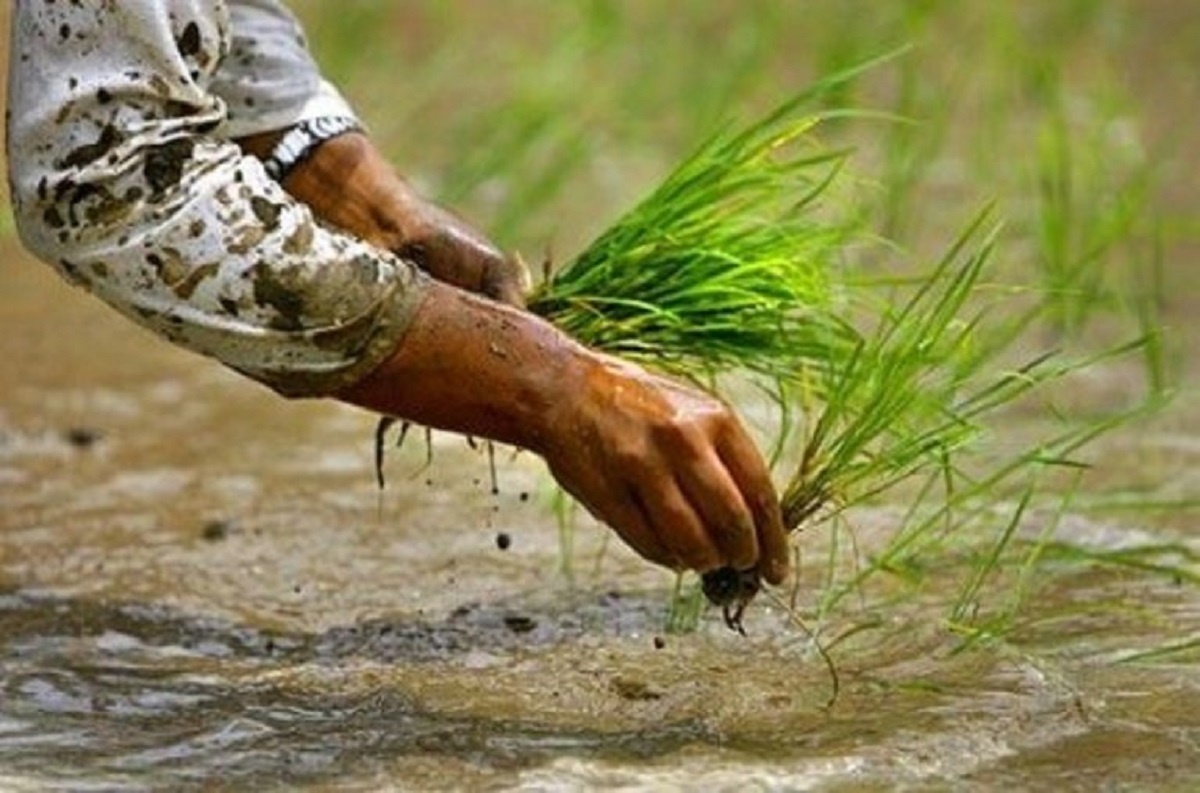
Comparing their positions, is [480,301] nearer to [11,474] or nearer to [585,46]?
[11,474]

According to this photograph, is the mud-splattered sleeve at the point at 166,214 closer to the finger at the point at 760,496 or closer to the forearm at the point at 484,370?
the forearm at the point at 484,370

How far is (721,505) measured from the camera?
2.75 m

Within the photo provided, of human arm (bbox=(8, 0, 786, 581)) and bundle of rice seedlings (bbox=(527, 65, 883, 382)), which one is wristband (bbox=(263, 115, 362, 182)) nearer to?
bundle of rice seedlings (bbox=(527, 65, 883, 382))

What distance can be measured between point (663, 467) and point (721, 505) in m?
0.06

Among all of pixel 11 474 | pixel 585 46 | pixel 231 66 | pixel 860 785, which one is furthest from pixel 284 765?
pixel 585 46

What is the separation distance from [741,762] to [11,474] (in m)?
1.44

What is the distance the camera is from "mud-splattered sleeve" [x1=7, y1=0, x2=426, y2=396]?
272 centimetres

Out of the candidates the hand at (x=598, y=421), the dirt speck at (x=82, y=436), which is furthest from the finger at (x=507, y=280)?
the dirt speck at (x=82, y=436)

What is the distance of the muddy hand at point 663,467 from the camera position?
273cm

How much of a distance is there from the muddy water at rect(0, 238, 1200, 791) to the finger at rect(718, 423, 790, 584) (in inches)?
6.0

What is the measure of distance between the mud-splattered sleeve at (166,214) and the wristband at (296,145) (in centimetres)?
51

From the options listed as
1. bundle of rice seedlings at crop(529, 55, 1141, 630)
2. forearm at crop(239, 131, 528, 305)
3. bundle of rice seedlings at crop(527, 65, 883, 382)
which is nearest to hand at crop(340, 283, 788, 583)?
bundle of rice seedlings at crop(529, 55, 1141, 630)

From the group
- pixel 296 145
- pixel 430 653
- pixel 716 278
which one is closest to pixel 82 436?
pixel 296 145

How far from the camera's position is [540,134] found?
15.2 ft
